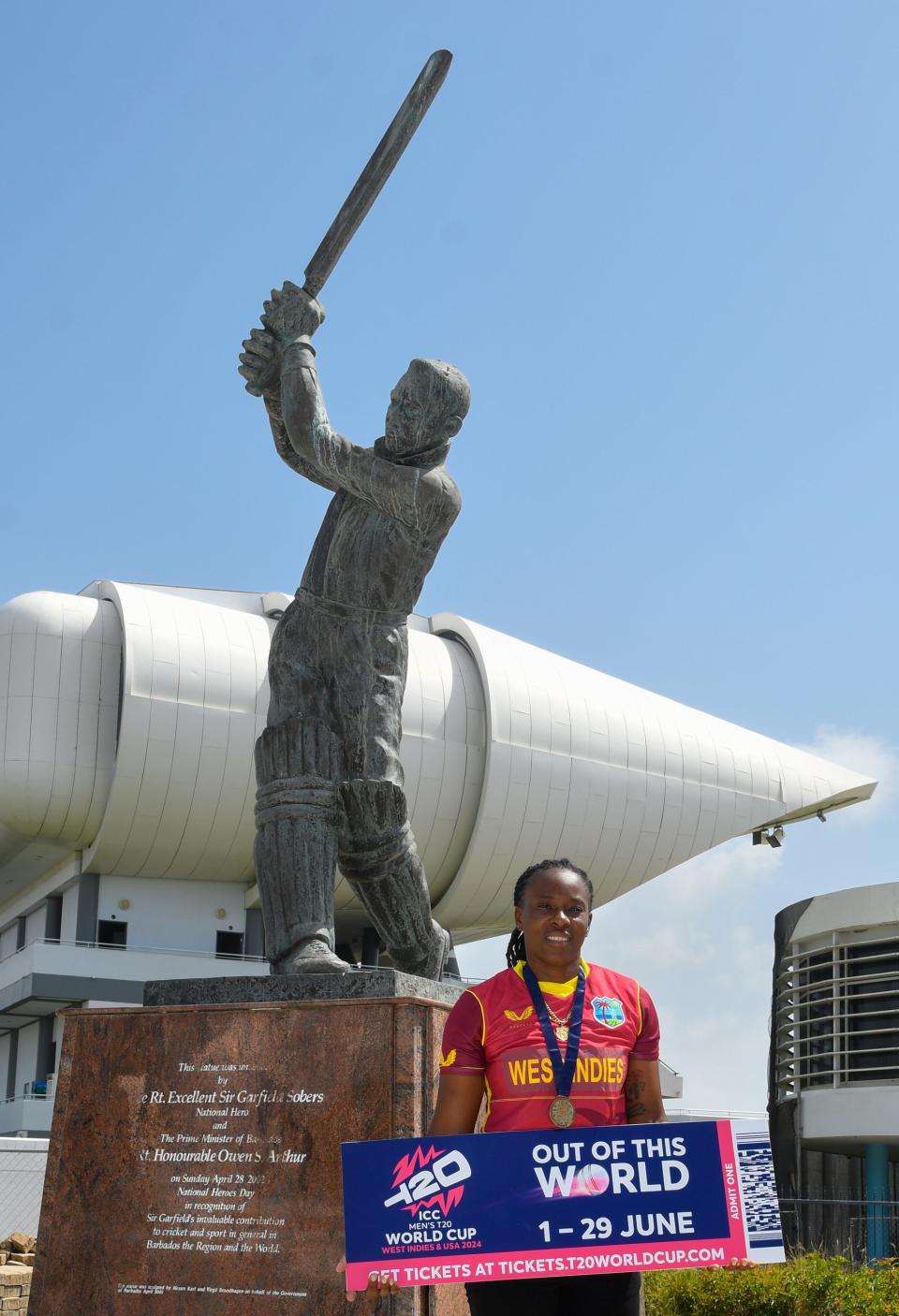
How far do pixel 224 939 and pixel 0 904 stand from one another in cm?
1116

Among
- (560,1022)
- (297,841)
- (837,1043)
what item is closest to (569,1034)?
(560,1022)

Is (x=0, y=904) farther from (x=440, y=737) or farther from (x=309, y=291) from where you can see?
(x=309, y=291)

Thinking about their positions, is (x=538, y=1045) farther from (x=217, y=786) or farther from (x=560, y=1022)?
(x=217, y=786)

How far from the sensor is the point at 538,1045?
352cm

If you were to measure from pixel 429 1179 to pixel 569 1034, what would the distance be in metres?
0.48

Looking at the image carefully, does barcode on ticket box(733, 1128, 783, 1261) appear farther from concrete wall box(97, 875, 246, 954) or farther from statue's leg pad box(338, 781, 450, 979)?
concrete wall box(97, 875, 246, 954)

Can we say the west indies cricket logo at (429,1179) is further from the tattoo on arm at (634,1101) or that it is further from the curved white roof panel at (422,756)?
the curved white roof panel at (422,756)

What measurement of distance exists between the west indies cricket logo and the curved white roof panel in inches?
1400

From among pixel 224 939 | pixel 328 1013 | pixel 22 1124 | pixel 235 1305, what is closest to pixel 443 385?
pixel 328 1013

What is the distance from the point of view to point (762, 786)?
49.0 m

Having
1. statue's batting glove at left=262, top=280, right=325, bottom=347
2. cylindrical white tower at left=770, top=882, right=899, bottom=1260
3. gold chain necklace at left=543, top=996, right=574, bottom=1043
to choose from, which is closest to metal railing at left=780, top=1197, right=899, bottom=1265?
cylindrical white tower at left=770, top=882, right=899, bottom=1260

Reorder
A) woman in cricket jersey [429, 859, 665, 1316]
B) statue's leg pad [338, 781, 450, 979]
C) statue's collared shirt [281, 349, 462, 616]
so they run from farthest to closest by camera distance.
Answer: statue's collared shirt [281, 349, 462, 616]
statue's leg pad [338, 781, 450, 979]
woman in cricket jersey [429, 859, 665, 1316]

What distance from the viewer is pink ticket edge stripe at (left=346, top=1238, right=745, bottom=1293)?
3.31m

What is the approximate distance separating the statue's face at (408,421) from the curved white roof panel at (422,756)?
3206 centimetres
